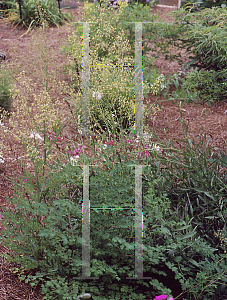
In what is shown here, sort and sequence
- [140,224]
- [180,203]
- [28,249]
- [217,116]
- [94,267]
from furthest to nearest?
[217,116], [180,203], [28,249], [140,224], [94,267]

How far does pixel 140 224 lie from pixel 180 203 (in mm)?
620

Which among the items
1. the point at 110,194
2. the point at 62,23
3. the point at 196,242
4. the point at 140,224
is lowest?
the point at 196,242

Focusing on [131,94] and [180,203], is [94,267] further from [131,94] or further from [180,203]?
[131,94]

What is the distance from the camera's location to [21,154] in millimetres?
3057

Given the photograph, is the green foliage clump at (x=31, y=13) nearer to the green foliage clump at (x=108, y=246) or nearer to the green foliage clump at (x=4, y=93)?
the green foliage clump at (x=4, y=93)

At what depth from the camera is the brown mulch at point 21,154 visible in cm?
170

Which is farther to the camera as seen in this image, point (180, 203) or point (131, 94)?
point (131, 94)

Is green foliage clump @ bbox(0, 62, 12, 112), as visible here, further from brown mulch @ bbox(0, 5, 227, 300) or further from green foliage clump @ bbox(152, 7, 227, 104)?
green foliage clump @ bbox(152, 7, 227, 104)

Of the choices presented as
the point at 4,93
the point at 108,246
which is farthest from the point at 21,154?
the point at 108,246

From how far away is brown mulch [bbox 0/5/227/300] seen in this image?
1699mm

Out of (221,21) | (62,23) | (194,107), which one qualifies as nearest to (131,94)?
(194,107)

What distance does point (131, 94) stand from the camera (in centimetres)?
324

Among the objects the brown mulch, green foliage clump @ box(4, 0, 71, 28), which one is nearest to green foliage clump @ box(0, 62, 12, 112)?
the brown mulch

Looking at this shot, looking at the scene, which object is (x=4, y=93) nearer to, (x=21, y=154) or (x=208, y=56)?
(x=21, y=154)
